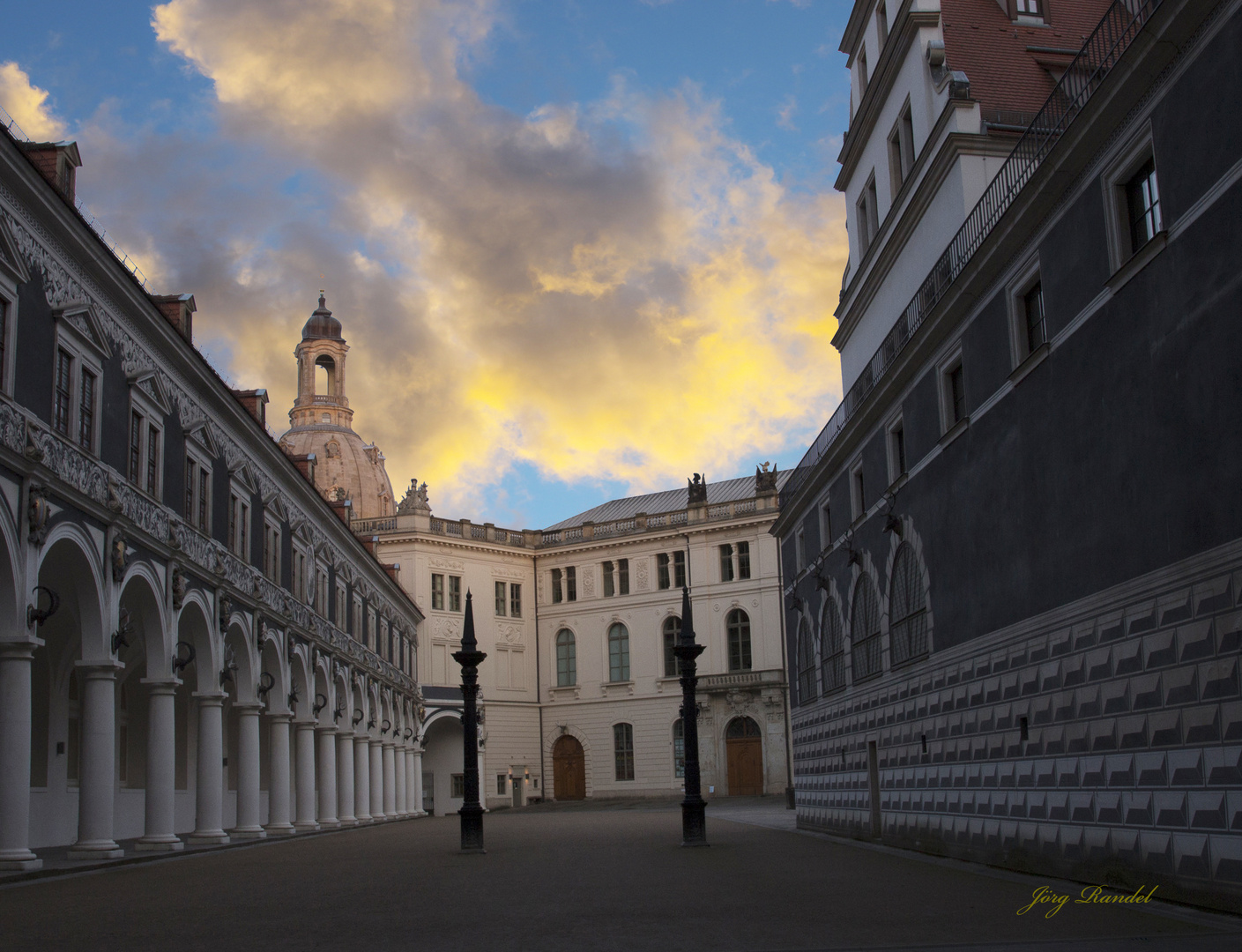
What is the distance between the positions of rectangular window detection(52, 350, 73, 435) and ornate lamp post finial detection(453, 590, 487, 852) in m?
8.28

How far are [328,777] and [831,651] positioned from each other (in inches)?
769

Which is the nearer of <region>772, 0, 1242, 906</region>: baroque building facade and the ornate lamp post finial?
<region>772, 0, 1242, 906</region>: baroque building facade

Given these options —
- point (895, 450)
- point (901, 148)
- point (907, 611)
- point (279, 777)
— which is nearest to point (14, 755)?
point (907, 611)

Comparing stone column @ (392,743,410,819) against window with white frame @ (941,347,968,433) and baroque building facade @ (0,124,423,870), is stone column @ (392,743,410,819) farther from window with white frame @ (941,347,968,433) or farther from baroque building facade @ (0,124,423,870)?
window with white frame @ (941,347,968,433)

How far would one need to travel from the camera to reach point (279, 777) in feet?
121

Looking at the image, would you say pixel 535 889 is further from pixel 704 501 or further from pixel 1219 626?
pixel 704 501

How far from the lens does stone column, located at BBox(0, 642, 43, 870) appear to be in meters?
19.0

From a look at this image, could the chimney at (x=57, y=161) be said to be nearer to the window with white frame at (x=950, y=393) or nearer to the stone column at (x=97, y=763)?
the stone column at (x=97, y=763)

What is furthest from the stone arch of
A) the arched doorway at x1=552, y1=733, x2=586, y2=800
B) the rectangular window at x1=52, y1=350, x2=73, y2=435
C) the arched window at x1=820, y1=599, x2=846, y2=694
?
the arched doorway at x1=552, y1=733, x2=586, y2=800

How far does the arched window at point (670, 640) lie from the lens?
73812 mm

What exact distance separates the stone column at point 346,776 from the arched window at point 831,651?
19.6 metres

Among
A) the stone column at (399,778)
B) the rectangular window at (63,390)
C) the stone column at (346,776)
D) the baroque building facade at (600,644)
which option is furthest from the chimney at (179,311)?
the baroque building facade at (600,644)

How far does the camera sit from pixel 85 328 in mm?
22641

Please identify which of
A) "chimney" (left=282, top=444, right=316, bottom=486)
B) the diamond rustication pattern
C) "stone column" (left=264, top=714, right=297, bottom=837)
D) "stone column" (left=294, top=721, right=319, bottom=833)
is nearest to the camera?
the diamond rustication pattern
